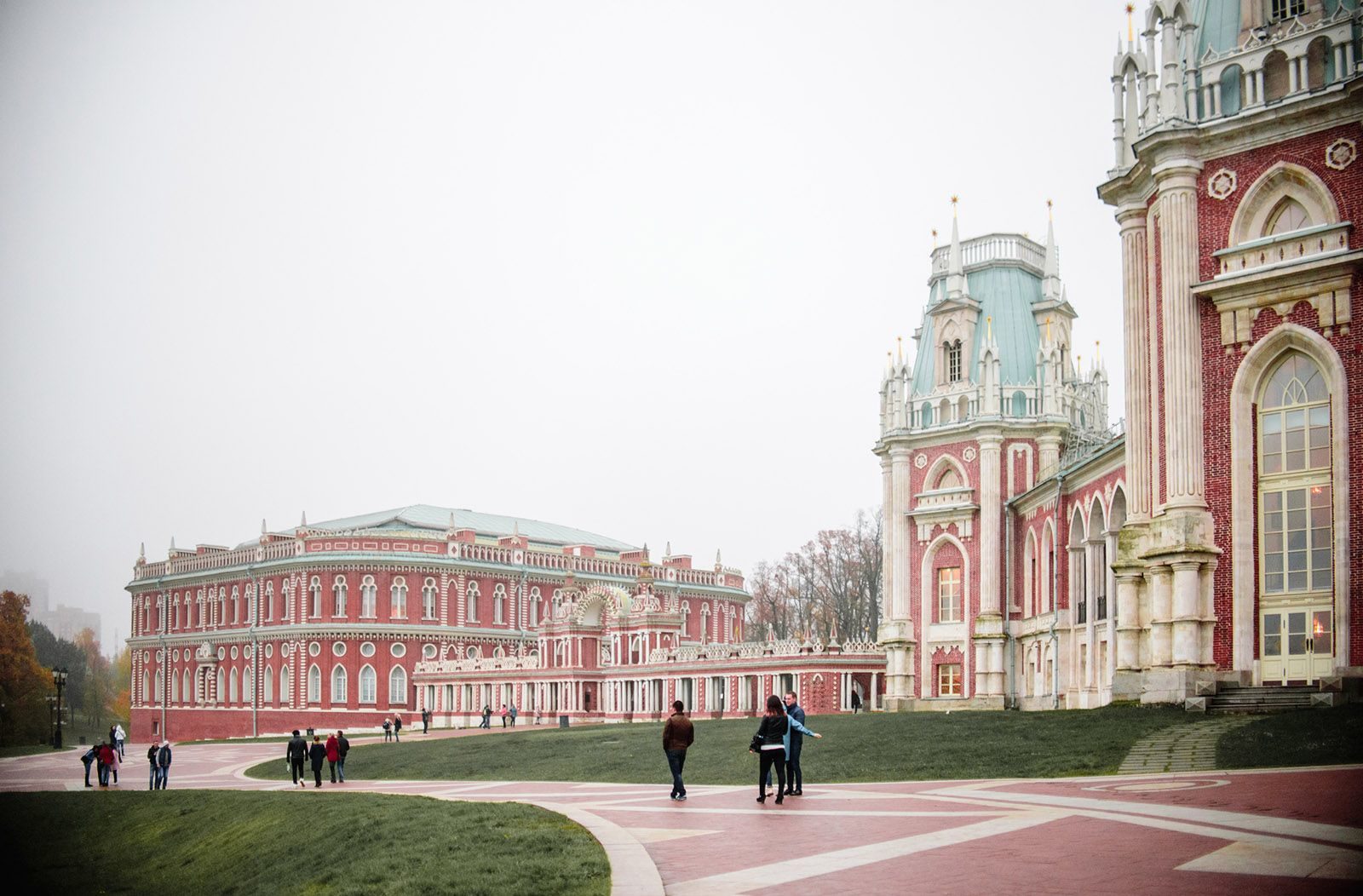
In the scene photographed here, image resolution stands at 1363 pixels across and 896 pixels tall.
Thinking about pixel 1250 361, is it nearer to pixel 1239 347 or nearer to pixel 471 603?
pixel 1239 347

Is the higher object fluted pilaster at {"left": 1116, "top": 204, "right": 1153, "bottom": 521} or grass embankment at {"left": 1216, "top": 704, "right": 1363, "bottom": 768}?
fluted pilaster at {"left": 1116, "top": 204, "right": 1153, "bottom": 521}

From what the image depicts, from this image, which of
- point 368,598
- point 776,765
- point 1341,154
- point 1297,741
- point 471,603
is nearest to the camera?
point 776,765

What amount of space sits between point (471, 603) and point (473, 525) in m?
11.2

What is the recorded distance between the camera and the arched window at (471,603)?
85375mm

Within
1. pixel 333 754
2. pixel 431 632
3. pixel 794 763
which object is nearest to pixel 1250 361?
pixel 794 763

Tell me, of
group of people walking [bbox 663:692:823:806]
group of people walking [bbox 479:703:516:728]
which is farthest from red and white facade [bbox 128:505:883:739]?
group of people walking [bbox 663:692:823:806]

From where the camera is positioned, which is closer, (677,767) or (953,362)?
(677,767)

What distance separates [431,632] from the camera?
8281 cm

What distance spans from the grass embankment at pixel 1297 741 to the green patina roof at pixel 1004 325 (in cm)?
2958

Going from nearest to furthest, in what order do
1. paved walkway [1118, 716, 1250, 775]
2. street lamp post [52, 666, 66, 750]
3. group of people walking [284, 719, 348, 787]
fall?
paved walkway [1118, 716, 1250, 775]
group of people walking [284, 719, 348, 787]
street lamp post [52, 666, 66, 750]

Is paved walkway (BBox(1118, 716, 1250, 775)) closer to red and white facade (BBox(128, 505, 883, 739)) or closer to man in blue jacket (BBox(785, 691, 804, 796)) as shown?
man in blue jacket (BBox(785, 691, 804, 796))

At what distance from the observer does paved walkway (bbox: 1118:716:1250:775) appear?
21.0 metres

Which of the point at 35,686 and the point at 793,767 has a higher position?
the point at 793,767

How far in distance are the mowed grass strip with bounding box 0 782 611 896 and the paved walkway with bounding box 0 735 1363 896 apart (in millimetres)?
889
